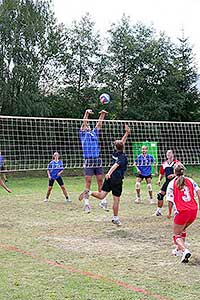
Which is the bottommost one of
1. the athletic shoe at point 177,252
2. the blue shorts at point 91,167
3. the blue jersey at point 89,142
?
the athletic shoe at point 177,252

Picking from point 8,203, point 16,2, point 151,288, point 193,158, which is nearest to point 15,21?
point 16,2

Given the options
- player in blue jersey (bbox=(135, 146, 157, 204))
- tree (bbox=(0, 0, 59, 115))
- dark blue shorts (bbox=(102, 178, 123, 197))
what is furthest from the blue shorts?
tree (bbox=(0, 0, 59, 115))

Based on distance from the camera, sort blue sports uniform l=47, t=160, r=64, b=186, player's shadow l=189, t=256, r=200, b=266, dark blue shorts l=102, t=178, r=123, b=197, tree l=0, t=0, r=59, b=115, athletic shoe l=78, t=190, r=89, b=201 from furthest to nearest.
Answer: tree l=0, t=0, r=59, b=115 < blue sports uniform l=47, t=160, r=64, b=186 < athletic shoe l=78, t=190, r=89, b=201 < dark blue shorts l=102, t=178, r=123, b=197 < player's shadow l=189, t=256, r=200, b=266

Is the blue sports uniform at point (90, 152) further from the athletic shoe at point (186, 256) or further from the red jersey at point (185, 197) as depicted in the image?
the athletic shoe at point (186, 256)

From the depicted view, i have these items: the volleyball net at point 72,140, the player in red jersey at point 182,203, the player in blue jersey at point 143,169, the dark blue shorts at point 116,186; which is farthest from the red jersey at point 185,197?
the volleyball net at point 72,140

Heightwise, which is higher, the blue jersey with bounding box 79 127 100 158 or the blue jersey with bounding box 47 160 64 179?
the blue jersey with bounding box 79 127 100 158

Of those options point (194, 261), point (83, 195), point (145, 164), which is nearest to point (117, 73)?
point (145, 164)

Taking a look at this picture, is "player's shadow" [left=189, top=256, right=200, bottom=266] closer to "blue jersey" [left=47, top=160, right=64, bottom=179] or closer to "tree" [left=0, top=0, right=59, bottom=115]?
"blue jersey" [left=47, top=160, right=64, bottom=179]

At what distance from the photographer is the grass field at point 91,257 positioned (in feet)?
19.0

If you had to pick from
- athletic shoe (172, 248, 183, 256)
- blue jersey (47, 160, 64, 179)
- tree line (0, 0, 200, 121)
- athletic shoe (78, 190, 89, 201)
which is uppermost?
tree line (0, 0, 200, 121)

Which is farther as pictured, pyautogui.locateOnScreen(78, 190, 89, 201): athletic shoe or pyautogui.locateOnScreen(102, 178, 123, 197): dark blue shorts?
pyautogui.locateOnScreen(78, 190, 89, 201): athletic shoe

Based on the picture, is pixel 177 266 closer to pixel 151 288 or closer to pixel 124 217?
pixel 151 288

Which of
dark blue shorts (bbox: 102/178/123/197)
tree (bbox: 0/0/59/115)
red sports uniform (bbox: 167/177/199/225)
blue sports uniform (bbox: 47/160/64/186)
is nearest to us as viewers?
red sports uniform (bbox: 167/177/199/225)

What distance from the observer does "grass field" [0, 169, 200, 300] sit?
579 centimetres
